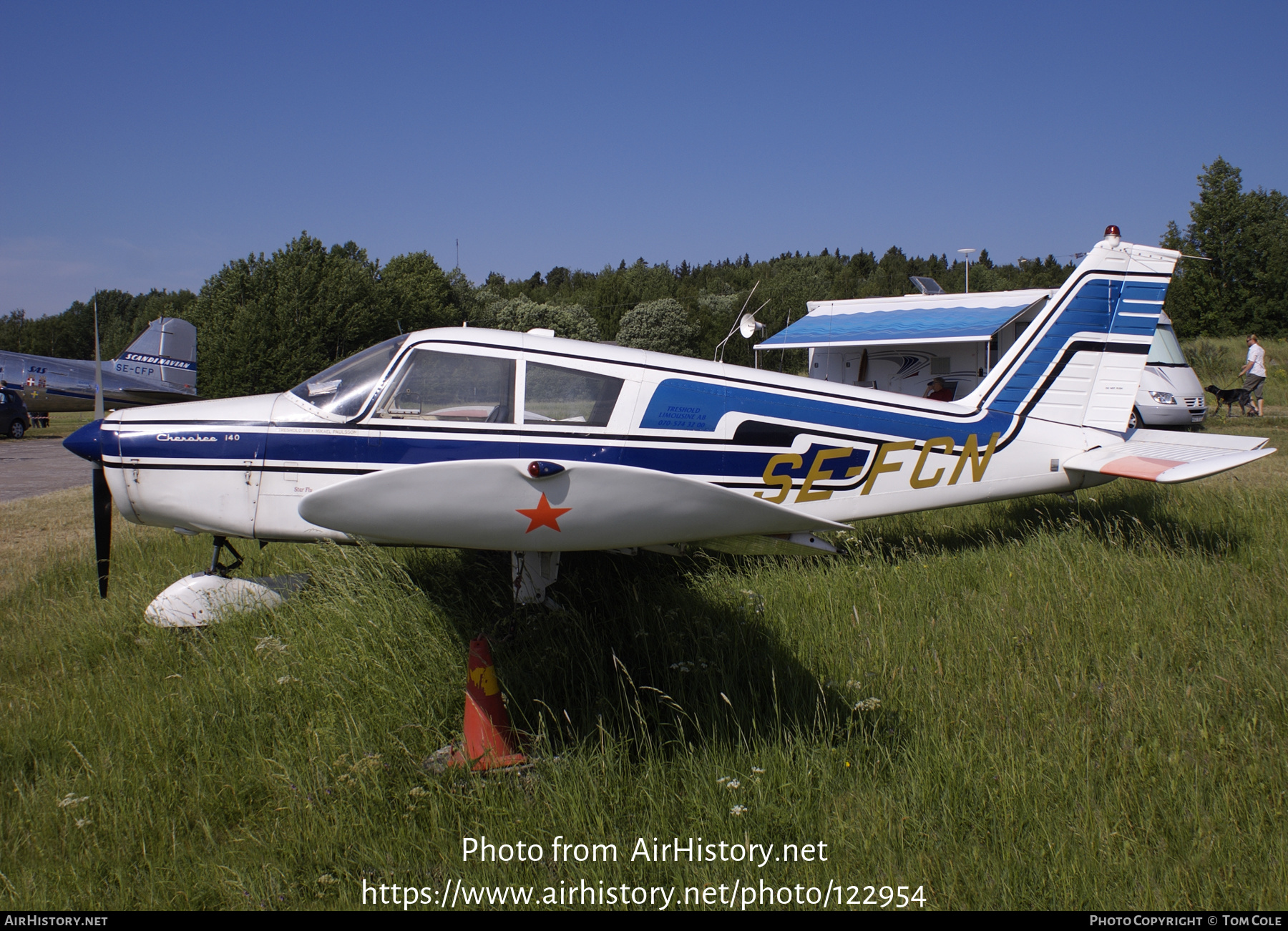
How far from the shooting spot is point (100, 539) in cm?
450

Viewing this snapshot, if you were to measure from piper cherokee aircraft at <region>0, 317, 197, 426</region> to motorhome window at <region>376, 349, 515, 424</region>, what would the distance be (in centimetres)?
2864

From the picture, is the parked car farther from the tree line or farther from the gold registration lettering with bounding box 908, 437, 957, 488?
the gold registration lettering with bounding box 908, 437, 957, 488

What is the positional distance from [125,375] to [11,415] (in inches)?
240

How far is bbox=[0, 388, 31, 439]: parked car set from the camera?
22609mm

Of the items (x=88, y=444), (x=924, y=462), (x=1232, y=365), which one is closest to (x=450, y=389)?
(x=88, y=444)

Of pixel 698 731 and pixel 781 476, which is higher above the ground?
pixel 781 476

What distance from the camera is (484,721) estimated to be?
304 centimetres

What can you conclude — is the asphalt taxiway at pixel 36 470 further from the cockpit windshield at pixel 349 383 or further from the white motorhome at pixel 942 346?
the white motorhome at pixel 942 346

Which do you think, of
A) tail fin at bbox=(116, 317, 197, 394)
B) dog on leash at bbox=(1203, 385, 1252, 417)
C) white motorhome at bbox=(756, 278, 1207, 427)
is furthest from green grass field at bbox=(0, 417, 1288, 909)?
tail fin at bbox=(116, 317, 197, 394)

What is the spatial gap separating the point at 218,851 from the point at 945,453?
4.65 m

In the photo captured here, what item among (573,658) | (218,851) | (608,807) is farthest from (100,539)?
(608,807)

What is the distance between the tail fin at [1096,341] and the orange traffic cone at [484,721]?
4512 mm

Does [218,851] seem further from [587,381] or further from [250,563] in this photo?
[250,563]

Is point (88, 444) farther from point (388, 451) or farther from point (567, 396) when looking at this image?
point (567, 396)
